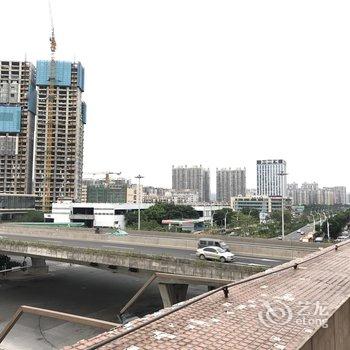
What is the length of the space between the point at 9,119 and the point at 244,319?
412ft

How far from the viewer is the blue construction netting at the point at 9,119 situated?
117 metres

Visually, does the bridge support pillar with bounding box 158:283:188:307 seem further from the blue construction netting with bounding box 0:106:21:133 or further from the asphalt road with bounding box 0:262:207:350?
the blue construction netting with bounding box 0:106:21:133

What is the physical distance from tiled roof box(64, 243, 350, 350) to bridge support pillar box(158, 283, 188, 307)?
9.90 metres

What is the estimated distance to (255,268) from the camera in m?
19.3

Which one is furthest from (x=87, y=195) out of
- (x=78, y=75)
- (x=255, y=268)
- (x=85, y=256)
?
(x=255, y=268)

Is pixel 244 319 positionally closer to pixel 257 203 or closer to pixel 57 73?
pixel 57 73

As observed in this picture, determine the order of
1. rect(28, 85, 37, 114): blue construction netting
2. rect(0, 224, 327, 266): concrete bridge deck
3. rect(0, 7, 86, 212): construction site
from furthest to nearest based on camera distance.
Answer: rect(28, 85, 37, 114): blue construction netting < rect(0, 7, 86, 212): construction site < rect(0, 224, 327, 266): concrete bridge deck

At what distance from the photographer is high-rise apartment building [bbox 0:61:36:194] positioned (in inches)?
4633

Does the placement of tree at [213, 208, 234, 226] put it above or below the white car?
below

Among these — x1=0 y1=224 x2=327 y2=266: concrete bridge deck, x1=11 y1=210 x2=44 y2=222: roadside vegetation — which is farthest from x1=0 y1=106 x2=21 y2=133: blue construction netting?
x1=0 y1=224 x2=327 y2=266: concrete bridge deck

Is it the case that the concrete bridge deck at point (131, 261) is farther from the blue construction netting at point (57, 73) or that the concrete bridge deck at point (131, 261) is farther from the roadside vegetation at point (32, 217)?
the blue construction netting at point (57, 73)

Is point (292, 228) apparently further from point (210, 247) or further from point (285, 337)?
point (285, 337)

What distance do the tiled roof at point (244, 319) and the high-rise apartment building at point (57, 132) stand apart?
118324 mm

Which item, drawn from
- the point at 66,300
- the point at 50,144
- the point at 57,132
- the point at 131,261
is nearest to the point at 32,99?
the point at 57,132
